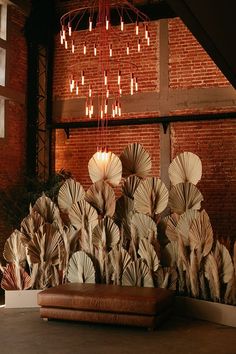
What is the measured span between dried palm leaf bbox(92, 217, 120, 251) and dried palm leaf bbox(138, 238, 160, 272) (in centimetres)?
39

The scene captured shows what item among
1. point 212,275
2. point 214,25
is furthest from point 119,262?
point 214,25

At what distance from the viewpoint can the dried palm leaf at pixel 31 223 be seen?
6.10m

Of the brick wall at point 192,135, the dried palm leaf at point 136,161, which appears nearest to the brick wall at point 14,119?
the brick wall at point 192,135

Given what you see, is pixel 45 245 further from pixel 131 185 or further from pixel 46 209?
pixel 131 185

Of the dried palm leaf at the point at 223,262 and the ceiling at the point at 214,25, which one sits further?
the dried palm leaf at the point at 223,262

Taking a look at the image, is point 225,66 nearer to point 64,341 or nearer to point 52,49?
point 64,341

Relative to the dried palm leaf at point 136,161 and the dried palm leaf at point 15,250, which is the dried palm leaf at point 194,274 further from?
the dried palm leaf at point 15,250

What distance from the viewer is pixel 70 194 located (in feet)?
20.6

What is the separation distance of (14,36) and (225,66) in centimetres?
458

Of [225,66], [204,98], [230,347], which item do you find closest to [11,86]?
[204,98]

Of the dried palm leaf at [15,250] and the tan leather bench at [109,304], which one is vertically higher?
the dried palm leaf at [15,250]

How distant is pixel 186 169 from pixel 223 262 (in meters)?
1.20

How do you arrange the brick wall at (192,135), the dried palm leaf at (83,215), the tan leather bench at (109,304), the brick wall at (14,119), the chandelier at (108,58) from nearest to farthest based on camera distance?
the tan leather bench at (109,304) < the dried palm leaf at (83,215) < the brick wall at (192,135) < the brick wall at (14,119) < the chandelier at (108,58)

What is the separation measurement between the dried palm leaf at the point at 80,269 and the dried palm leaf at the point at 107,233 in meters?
0.24
